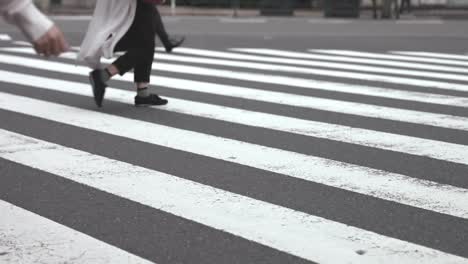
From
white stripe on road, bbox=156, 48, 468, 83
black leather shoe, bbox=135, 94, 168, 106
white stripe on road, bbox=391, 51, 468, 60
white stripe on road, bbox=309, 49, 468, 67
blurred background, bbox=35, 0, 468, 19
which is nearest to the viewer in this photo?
black leather shoe, bbox=135, 94, 168, 106

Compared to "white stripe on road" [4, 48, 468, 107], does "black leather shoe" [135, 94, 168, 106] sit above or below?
above

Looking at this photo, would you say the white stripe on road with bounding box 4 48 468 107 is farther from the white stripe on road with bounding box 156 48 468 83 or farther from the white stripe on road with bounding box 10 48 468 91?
the white stripe on road with bounding box 156 48 468 83

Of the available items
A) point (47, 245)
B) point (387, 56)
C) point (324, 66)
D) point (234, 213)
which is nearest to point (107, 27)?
point (234, 213)

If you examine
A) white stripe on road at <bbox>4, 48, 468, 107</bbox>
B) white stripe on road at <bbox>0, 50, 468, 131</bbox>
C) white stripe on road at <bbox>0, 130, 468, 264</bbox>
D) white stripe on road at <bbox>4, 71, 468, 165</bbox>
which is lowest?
white stripe on road at <bbox>4, 48, 468, 107</bbox>

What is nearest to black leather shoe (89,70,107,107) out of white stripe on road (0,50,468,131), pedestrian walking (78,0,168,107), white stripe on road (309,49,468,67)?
pedestrian walking (78,0,168,107)

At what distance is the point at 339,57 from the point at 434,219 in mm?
8073

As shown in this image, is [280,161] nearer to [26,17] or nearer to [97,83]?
[97,83]

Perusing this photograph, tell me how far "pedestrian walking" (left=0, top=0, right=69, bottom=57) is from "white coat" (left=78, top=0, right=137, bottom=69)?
370 cm

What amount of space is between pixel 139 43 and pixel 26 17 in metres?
3.98

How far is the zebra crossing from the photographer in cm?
342

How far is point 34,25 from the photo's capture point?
2764mm

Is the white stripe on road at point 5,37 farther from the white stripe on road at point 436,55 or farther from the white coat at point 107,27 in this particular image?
the white coat at point 107,27

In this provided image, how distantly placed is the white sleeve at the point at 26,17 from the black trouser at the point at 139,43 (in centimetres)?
384

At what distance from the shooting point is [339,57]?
1173 centimetres
